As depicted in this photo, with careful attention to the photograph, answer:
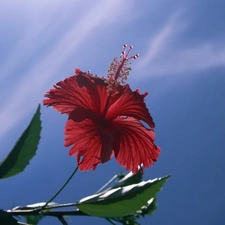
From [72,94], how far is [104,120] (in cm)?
9

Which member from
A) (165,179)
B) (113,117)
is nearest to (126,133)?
(113,117)

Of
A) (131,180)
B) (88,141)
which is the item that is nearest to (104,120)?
(88,141)

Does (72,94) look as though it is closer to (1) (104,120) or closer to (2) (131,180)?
(1) (104,120)

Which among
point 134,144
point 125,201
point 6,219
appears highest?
point 134,144

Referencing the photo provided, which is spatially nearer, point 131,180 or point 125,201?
point 125,201

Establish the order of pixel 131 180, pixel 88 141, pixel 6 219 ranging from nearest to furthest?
pixel 6 219
pixel 88 141
pixel 131 180

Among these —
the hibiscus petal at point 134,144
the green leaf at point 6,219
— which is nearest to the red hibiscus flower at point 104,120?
the hibiscus petal at point 134,144

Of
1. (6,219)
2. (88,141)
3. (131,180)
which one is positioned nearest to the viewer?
(6,219)

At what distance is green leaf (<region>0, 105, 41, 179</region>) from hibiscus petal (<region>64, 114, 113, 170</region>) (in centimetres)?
10

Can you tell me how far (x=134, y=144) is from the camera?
35.7 inches

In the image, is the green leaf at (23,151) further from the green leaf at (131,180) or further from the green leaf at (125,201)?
the green leaf at (131,180)

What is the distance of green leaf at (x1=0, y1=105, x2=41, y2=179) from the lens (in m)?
0.74

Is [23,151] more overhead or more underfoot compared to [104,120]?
more underfoot

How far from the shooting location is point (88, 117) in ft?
2.82
